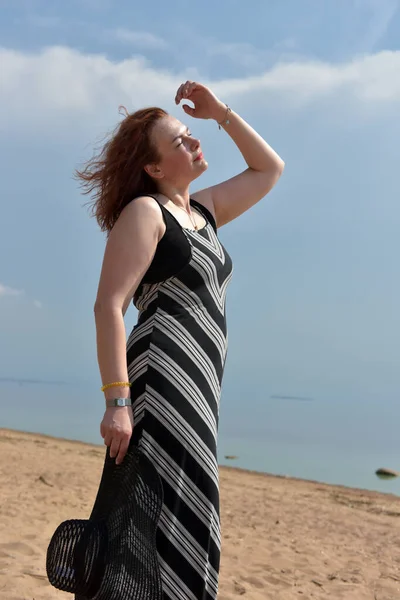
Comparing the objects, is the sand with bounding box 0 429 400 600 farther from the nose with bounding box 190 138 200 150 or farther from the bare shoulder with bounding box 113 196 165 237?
the nose with bounding box 190 138 200 150

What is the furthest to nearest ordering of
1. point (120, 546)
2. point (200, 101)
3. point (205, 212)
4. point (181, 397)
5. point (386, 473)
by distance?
point (386, 473) → point (200, 101) → point (205, 212) → point (181, 397) → point (120, 546)

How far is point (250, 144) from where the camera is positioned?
2.88 m

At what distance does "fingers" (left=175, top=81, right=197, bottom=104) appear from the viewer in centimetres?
279

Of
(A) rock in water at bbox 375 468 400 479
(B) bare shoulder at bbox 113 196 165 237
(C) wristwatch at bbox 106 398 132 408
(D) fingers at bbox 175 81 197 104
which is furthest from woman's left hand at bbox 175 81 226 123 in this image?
(A) rock in water at bbox 375 468 400 479

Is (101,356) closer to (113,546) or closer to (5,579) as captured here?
(113,546)

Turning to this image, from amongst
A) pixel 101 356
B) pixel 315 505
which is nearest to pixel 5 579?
pixel 101 356

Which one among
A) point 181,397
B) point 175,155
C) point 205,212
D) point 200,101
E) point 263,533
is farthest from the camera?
point 263,533

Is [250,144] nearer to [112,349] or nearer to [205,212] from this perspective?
[205,212]

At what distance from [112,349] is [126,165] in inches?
28.8

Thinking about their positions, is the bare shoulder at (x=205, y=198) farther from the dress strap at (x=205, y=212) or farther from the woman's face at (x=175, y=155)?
the woman's face at (x=175, y=155)

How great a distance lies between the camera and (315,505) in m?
9.11

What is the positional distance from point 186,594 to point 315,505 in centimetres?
735

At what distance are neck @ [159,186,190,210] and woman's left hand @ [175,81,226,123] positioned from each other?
46 cm

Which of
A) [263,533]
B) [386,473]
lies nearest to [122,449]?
[263,533]
